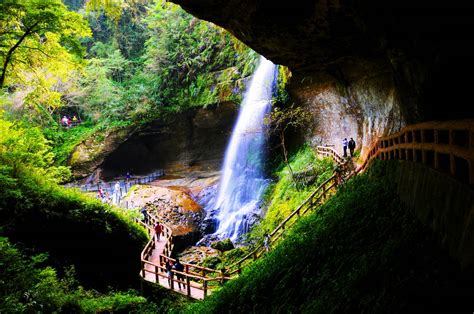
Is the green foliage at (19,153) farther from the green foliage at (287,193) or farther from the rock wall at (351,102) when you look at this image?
the rock wall at (351,102)

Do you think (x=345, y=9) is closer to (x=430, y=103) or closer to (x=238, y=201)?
(x=430, y=103)

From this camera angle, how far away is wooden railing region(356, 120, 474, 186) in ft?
14.1

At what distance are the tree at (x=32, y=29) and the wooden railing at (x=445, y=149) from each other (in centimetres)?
1180

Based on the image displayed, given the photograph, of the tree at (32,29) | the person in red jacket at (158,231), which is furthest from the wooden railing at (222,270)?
the tree at (32,29)

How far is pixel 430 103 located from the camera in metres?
8.07

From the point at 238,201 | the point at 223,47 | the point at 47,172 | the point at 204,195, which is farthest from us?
the point at 223,47

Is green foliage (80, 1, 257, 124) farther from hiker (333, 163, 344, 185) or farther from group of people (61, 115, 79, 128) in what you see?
hiker (333, 163, 344, 185)

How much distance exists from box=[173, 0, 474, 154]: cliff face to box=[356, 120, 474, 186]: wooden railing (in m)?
1.14

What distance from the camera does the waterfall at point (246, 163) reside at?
2239 cm

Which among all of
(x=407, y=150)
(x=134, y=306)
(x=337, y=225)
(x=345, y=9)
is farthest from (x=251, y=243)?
(x=345, y=9)

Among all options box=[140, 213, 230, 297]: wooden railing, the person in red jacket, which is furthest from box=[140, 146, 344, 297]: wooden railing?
the person in red jacket

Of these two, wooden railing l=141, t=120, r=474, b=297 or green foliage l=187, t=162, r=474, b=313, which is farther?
wooden railing l=141, t=120, r=474, b=297

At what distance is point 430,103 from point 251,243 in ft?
40.8

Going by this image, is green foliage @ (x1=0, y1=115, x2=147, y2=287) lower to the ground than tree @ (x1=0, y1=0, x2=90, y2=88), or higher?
lower
